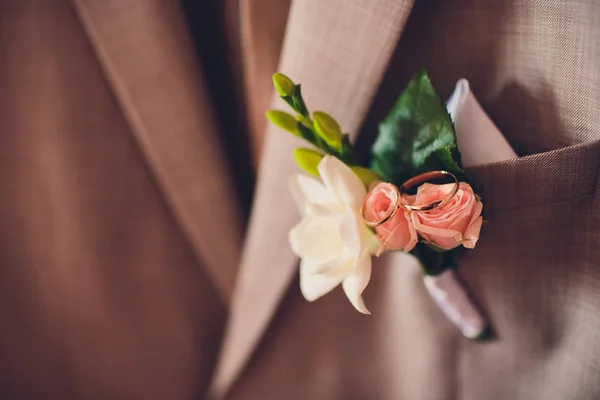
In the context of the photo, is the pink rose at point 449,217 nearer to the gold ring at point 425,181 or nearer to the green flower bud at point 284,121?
the gold ring at point 425,181

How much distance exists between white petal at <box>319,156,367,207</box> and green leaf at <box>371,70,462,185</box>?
6 centimetres

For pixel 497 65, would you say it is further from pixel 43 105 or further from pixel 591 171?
pixel 43 105

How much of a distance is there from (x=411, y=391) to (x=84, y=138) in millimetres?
513

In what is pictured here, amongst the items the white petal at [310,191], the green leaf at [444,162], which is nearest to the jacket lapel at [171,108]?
the white petal at [310,191]

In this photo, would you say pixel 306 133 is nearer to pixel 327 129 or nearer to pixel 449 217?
pixel 327 129

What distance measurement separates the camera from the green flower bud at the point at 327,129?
1.12ft

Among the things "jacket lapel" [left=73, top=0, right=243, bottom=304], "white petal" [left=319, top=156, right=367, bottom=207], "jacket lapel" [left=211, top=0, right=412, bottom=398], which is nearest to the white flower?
"white petal" [left=319, top=156, right=367, bottom=207]

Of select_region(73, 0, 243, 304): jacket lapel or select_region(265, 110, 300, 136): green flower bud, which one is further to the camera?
select_region(73, 0, 243, 304): jacket lapel

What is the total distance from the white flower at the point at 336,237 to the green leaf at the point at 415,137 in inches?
2.2

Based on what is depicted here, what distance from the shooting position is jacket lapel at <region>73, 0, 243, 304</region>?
47 centimetres

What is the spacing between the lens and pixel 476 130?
0.36m

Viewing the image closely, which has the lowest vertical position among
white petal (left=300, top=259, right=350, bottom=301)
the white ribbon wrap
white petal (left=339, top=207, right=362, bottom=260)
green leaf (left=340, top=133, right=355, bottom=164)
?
the white ribbon wrap

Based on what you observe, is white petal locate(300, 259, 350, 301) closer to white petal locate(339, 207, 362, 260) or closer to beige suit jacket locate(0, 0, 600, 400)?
white petal locate(339, 207, 362, 260)

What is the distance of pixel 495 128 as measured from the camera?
362mm
